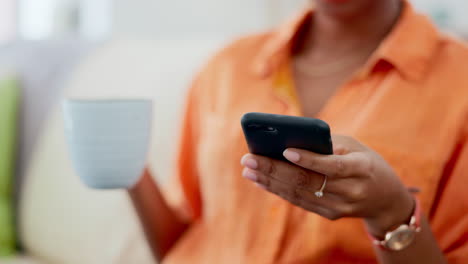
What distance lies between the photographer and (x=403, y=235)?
2.39ft

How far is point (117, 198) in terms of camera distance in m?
1.19

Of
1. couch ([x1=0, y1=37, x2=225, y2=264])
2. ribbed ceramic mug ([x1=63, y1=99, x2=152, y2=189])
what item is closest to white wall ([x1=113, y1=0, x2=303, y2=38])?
couch ([x1=0, y1=37, x2=225, y2=264])

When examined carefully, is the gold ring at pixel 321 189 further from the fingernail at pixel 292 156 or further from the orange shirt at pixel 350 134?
the orange shirt at pixel 350 134

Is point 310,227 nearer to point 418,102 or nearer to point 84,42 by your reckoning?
point 418,102

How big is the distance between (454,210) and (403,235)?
143 millimetres

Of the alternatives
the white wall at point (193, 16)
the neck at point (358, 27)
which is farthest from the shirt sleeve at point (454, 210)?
the white wall at point (193, 16)

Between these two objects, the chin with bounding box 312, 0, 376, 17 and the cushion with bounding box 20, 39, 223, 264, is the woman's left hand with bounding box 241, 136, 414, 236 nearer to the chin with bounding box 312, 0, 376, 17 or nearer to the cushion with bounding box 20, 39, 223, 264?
the chin with bounding box 312, 0, 376, 17

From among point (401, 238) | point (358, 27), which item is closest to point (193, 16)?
point (358, 27)

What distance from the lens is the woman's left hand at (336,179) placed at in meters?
0.61

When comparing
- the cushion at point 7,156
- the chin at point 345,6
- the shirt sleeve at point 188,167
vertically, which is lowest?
the cushion at point 7,156

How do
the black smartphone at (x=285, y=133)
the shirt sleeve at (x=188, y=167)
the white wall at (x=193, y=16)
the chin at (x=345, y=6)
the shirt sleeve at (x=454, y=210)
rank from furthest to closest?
the white wall at (x=193, y=16)
the shirt sleeve at (x=188, y=167)
the chin at (x=345, y=6)
the shirt sleeve at (x=454, y=210)
the black smartphone at (x=285, y=133)

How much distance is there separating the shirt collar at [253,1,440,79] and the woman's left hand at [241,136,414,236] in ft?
0.80

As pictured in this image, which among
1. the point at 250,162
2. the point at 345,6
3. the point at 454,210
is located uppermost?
the point at 345,6

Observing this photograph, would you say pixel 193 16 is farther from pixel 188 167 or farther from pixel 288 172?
pixel 288 172
